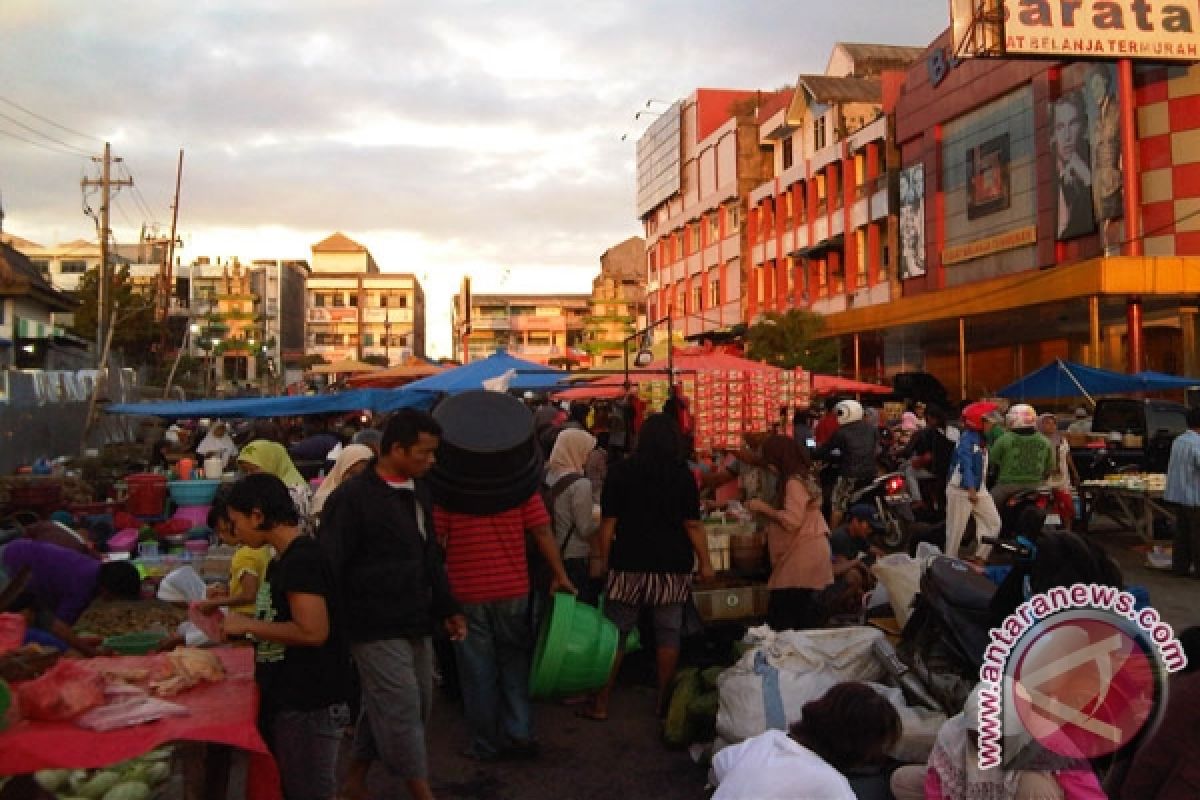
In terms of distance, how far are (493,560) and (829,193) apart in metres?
35.3

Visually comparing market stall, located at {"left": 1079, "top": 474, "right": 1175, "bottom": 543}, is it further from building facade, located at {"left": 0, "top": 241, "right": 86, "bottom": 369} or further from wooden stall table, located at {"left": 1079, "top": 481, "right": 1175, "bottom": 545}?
building facade, located at {"left": 0, "top": 241, "right": 86, "bottom": 369}

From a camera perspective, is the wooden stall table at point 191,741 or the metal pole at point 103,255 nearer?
the wooden stall table at point 191,741

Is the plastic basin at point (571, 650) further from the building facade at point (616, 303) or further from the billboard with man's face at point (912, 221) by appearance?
the building facade at point (616, 303)

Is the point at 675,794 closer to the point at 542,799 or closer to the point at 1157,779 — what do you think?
the point at 542,799

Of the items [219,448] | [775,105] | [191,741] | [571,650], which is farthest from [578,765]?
[775,105]

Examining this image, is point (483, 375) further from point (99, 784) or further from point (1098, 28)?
point (1098, 28)

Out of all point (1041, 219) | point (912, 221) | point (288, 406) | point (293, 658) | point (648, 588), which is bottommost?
point (648, 588)

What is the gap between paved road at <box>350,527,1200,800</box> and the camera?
495cm

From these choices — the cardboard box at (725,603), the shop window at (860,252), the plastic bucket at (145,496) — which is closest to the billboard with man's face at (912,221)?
the shop window at (860,252)

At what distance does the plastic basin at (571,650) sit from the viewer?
555cm

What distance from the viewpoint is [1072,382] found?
1808 centimetres

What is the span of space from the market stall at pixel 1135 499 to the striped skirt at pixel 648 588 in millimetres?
7322

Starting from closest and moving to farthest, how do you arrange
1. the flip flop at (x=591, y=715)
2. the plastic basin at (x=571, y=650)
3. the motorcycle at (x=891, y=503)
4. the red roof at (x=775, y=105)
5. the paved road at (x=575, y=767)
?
1. the paved road at (x=575, y=767)
2. the plastic basin at (x=571, y=650)
3. the flip flop at (x=591, y=715)
4. the motorcycle at (x=891, y=503)
5. the red roof at (x=775, y=105)

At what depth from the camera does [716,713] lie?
213 inches
